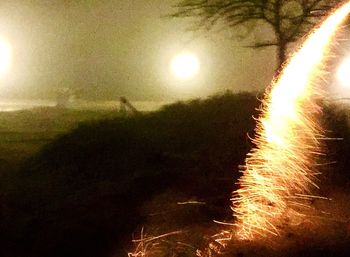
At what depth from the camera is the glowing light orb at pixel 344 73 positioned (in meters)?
23.4

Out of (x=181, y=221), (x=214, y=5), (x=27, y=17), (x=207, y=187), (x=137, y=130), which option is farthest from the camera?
(x=27, y=17)

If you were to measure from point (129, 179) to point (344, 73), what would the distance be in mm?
15640

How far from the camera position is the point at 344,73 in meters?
24.1

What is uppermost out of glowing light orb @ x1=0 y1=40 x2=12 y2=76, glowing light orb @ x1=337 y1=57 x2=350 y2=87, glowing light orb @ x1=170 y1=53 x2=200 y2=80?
glowing light orb @ x1=0 y1=40 x2=12 y2=76

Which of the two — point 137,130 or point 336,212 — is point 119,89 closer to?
point 137,130

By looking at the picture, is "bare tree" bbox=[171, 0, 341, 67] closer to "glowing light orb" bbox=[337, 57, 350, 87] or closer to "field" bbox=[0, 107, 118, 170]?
"field" bbox=[0, 107, 118, 170]

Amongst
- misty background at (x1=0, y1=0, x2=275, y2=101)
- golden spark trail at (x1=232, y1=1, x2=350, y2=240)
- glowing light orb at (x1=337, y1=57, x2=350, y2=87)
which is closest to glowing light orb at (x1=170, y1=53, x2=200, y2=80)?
misty background at (x1=0, y1=0, x2=275, y2=101)

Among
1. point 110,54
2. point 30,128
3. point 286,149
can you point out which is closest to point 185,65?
point 110,54

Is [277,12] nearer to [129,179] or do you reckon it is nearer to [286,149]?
[286,149]

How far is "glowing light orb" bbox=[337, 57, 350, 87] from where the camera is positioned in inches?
922

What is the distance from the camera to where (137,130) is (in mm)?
12148

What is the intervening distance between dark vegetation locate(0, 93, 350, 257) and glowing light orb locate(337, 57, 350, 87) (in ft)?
36.0

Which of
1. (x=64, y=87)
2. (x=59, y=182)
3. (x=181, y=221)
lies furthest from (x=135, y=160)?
(x=64, y=87)

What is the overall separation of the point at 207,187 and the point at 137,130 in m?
2.84
